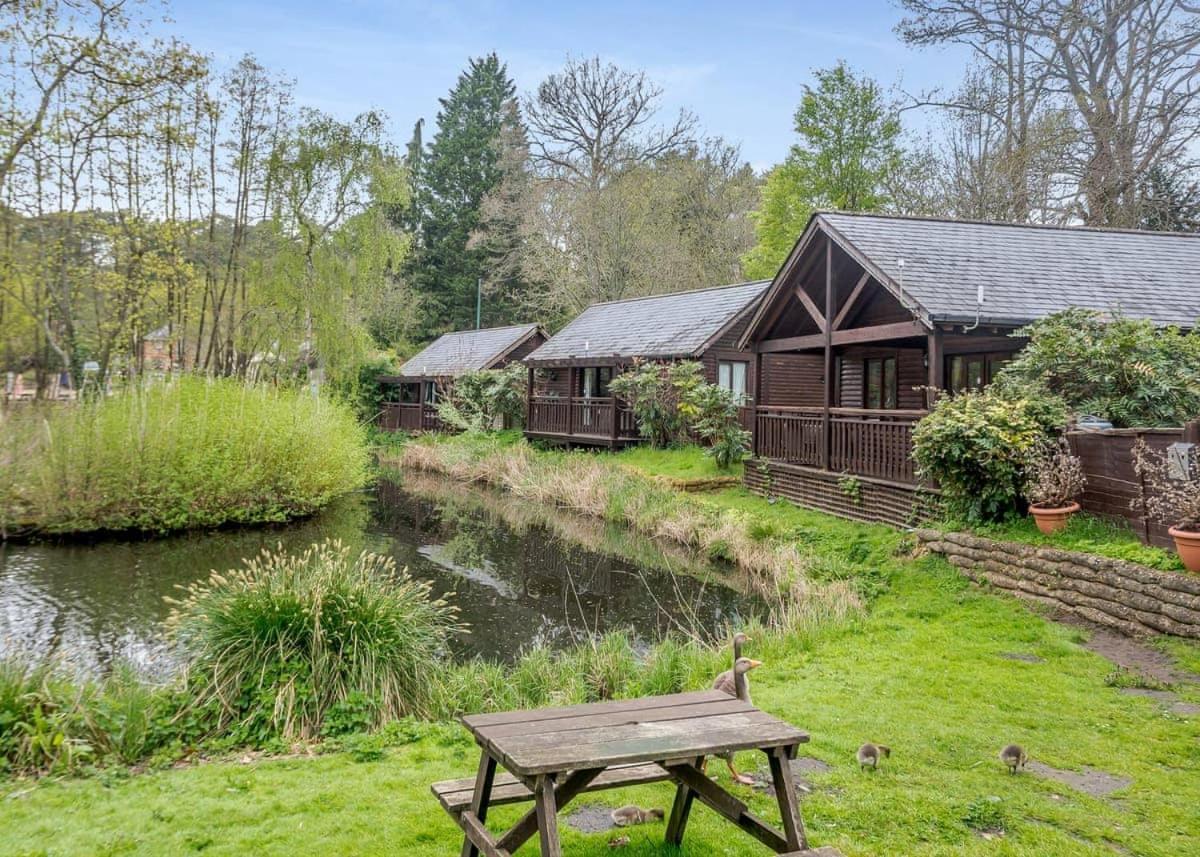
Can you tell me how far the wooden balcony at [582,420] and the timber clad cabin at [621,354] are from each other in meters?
0.03

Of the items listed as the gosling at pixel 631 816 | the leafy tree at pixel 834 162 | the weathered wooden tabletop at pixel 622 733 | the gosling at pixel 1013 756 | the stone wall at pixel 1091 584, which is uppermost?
the leafy tree at pixel 834 162

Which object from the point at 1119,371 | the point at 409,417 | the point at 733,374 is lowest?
the point at 409,417

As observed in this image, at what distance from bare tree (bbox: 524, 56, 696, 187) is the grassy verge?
30386 mm

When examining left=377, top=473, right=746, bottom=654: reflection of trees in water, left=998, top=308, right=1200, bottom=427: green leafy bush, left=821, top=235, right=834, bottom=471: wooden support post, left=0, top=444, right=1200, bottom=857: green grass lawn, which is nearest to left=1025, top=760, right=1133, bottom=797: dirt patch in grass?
left=0, top=444, right=1200, bottom=857: green grass lawn

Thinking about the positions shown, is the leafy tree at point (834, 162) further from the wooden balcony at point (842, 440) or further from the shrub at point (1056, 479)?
the shrub at point (1056, 479)

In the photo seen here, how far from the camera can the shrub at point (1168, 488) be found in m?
7.48

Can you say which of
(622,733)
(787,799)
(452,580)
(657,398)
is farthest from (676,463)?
(622,733)

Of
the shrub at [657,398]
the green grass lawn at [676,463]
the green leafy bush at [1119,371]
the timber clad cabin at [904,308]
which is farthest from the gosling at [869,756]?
the shrub at [657,398]

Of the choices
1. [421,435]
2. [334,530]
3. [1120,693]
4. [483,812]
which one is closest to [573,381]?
[421,435]

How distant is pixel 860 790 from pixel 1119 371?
8.23m

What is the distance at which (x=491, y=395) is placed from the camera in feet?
101

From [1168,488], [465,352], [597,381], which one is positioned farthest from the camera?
[465,352]

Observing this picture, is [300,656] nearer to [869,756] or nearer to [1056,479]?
[869,756]

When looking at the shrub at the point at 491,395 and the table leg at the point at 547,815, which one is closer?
the table leg at the point at 547,815
